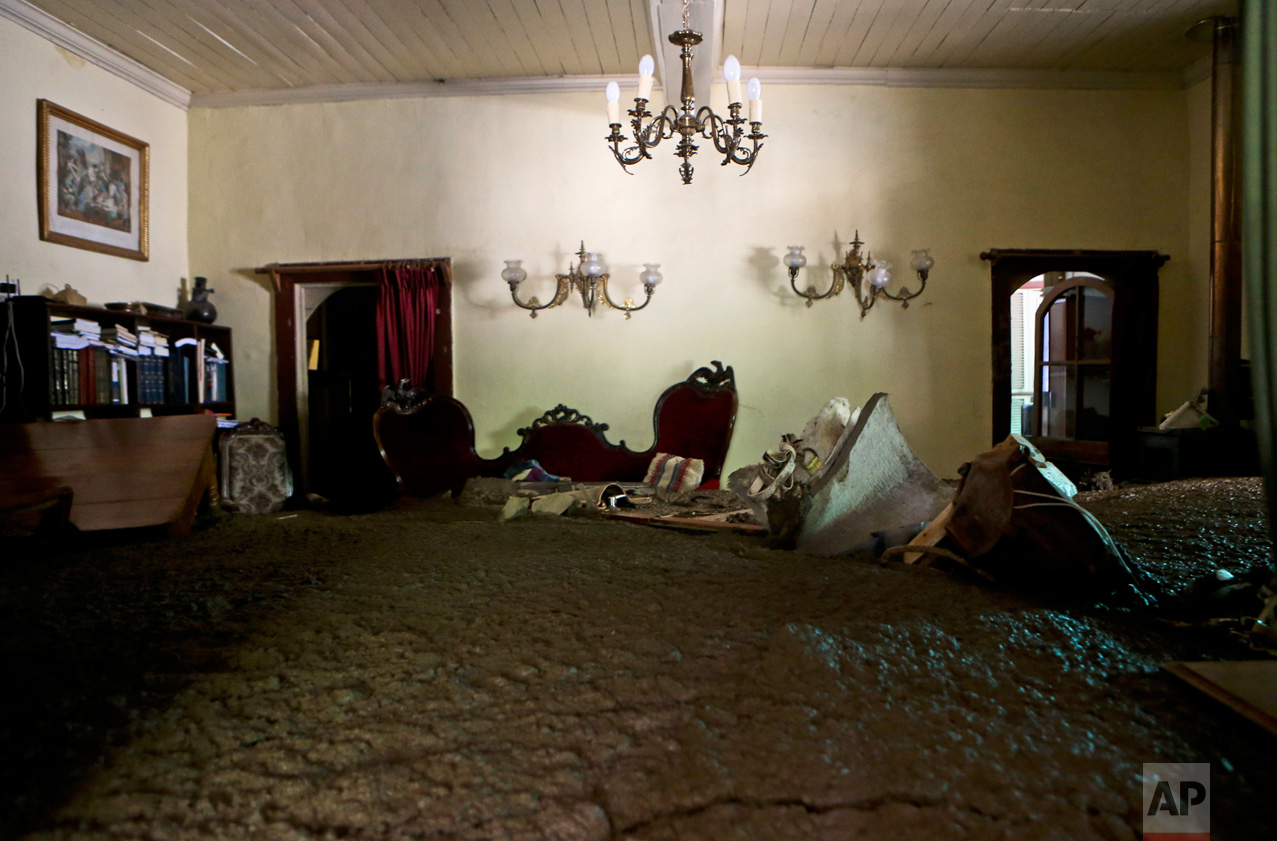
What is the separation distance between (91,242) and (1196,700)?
5.75m

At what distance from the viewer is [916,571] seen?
6.12 ft

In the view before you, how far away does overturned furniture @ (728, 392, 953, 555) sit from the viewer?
226 centimetres

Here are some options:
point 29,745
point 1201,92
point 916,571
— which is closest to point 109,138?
point 29,745

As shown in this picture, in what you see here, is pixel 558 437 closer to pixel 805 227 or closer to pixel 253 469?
pixel 253 469

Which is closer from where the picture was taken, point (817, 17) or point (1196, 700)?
point (1196, 700)

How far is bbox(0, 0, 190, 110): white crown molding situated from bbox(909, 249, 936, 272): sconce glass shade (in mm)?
5534

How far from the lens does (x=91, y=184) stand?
4.29 metres

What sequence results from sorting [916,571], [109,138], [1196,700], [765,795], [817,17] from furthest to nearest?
1. [109,138]
2. [817,17]
3. [916,571]
4. [1196,700]
5. [765,795]

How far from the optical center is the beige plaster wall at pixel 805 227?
185 inches

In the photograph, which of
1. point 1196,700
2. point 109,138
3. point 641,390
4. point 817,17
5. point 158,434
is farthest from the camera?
point 641,390

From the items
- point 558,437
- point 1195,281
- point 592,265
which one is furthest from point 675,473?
point 1195,281

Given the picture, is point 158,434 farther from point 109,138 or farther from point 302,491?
point 109,138

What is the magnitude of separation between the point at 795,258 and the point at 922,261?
871mm
